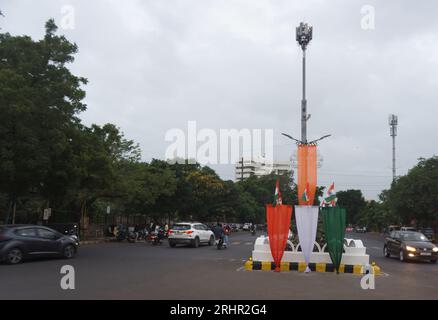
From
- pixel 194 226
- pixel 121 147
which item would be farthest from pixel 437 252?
pixel 121 147

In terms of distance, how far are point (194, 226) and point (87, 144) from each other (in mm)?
10389

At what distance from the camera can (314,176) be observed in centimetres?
1636

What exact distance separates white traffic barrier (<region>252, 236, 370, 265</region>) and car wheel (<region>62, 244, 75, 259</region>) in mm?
7707

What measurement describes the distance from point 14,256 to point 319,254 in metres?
10.5

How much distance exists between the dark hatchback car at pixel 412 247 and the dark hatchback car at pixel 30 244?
14279 mm

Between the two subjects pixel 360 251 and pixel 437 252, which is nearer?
pixel 360 251

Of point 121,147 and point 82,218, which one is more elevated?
point 121,147

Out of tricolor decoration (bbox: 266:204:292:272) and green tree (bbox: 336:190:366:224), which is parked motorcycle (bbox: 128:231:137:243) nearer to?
tricolor decoration (bbox: 266:204:292:272)

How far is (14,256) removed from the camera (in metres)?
16.9

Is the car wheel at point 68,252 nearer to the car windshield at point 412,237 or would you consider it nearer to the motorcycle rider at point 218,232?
the motorcycle rider at point 218,232

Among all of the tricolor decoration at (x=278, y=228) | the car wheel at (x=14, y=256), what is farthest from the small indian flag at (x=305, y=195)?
the car wheel at (x=14, y=256)

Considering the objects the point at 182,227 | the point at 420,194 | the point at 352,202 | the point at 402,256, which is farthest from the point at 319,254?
the point at 352,202
